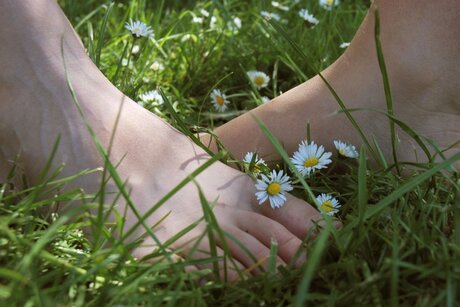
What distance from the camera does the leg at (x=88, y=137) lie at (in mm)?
1174

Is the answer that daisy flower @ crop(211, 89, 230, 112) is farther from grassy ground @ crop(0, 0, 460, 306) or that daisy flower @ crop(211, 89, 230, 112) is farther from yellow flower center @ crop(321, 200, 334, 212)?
yellow flower center @ crop(321, 200, 334, 212)

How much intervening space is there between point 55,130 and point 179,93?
0.52m

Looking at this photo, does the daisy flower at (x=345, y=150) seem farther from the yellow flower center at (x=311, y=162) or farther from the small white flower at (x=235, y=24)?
the small white flower at (x=235, y=24)

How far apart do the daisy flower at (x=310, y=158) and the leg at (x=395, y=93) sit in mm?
83

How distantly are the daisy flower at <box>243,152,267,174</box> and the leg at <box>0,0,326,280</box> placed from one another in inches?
1.1

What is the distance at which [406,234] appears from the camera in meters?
0.92

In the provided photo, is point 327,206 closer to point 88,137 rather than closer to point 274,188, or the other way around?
point 274,188

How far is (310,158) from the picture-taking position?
1.25m

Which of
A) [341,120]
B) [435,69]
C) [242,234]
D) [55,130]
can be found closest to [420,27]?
[435,69]

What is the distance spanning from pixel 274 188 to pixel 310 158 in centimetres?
9

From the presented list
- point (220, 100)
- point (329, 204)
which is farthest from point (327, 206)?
point (220, 100)

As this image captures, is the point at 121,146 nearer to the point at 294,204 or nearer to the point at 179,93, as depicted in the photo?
the point at 294,204

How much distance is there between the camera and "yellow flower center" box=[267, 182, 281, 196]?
120 centimetres

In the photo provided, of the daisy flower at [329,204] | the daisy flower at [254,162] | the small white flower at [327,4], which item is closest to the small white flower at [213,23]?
the small white flower at [327,4]
